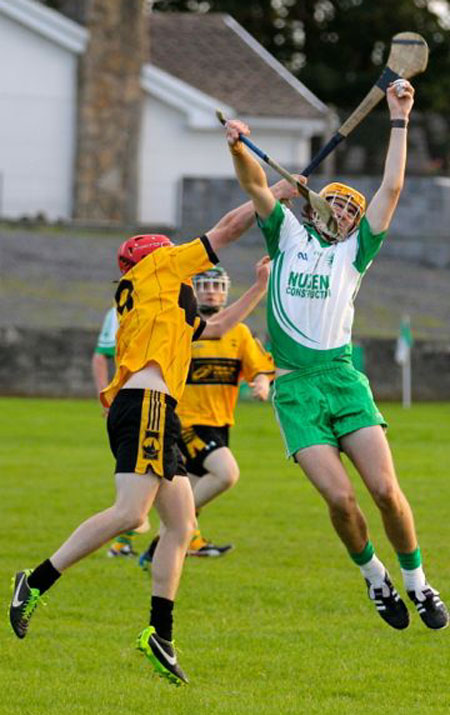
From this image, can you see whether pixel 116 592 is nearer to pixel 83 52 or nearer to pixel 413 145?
pixel 83 52

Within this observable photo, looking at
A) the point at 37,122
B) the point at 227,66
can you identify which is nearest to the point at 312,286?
the point at 37,122

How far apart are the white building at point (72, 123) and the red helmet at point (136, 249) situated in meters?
29.2

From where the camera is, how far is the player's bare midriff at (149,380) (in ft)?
26.2

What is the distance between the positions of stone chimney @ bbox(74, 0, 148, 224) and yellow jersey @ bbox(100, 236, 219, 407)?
101ft

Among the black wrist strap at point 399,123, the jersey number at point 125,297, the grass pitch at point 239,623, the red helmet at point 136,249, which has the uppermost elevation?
the black wrist strap at point 399,123

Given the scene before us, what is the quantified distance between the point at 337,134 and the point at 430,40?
163 feet

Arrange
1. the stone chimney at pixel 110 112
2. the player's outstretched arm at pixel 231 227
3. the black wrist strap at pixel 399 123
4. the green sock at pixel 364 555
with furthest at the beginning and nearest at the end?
the stone chimney at pixel 110 112, the green sock at pixel 364 555, the black wrist strap at pixel 399 123, the player's outstretched arm at pixel 231 227

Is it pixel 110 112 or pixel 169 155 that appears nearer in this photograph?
pixel 110 112

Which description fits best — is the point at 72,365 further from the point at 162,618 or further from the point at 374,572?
the point at 162,618

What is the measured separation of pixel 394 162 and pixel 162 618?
8.14 ft

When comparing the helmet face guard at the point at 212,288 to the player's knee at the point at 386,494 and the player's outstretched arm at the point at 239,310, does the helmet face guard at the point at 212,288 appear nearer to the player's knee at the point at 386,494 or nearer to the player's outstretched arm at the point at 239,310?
the player's outstretched arm at the point at 239,310

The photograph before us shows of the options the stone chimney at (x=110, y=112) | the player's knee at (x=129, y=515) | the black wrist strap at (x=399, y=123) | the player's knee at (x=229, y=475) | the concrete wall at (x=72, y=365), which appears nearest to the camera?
the player's knee at (x=129, y=515)

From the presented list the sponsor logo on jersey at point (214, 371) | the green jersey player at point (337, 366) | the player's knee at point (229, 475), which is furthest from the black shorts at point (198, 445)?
the green jersey player at point (337, 366)

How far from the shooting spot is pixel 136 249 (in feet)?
27.4
